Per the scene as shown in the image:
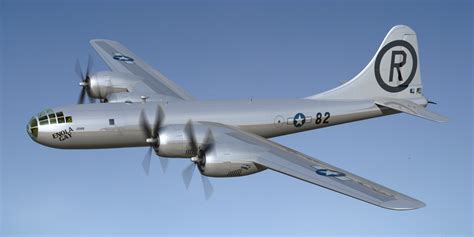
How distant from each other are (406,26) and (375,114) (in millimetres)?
4727

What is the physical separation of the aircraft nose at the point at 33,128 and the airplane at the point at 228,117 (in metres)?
0.05

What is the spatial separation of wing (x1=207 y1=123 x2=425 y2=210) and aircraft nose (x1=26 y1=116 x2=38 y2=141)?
24.6ft

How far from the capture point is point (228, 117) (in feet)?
103

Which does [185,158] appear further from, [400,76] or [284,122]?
[400,76]

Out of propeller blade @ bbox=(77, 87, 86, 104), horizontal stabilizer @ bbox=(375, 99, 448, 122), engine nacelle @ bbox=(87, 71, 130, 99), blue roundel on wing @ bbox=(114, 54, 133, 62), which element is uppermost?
blue roundel on wing @ bbox=(114, 54, 133, 62)

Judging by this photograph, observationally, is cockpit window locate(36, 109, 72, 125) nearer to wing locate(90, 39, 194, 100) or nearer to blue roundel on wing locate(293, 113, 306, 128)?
wing locate(90, 39, 194, 100)

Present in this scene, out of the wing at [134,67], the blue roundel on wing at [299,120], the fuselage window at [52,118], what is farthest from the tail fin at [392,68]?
the fuselage window at [52,118]

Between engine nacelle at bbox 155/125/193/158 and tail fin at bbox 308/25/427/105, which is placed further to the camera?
tail fin at bbox 308/25/427/105

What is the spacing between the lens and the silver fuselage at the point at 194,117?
29.8m

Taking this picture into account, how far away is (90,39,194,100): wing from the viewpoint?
35.8 meters

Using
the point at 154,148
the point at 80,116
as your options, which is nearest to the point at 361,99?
the point at 154,148

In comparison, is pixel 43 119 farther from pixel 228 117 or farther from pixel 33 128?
pixel 228 117

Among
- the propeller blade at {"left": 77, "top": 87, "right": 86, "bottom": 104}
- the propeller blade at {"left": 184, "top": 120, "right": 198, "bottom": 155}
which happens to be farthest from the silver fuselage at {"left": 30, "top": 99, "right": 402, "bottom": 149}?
the propeller blade at {"left": 77, "top": 87, "right": 86, "bottom": 104}

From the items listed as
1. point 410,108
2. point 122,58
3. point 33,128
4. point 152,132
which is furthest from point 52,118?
point 410,108
